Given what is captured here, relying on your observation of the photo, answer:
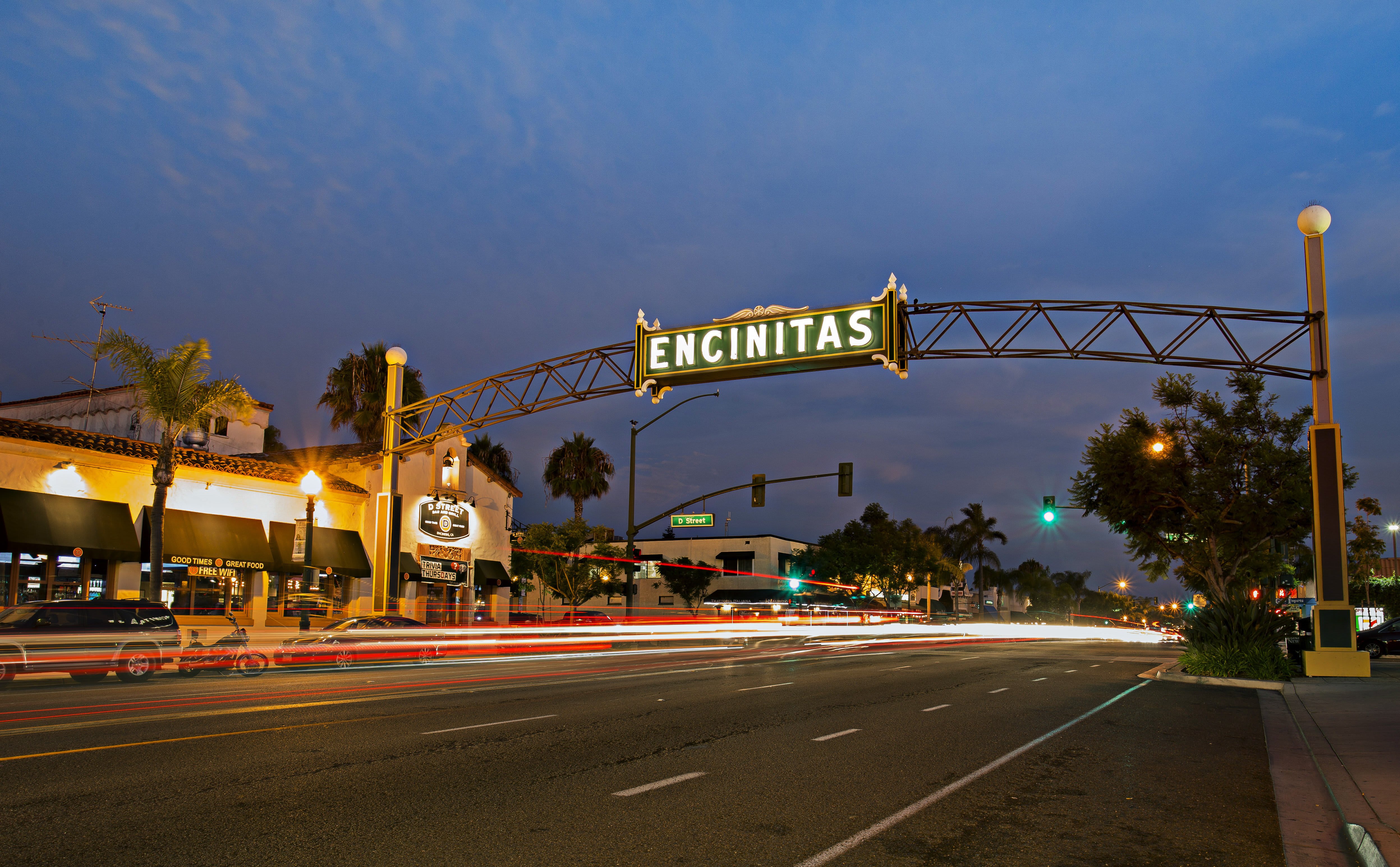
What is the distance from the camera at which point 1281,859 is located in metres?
6.48

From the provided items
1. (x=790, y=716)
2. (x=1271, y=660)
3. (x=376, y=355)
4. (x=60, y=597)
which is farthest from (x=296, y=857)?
(x=376, y=355)

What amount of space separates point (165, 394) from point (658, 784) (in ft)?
73.0

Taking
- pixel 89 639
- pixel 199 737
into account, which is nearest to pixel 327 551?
pixel 89 639


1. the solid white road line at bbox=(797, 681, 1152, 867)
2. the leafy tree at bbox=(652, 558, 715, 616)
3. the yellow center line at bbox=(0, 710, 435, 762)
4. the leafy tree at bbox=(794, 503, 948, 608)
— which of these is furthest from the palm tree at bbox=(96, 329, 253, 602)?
the leafy tree at bbox=(794, 503, 948, 608)

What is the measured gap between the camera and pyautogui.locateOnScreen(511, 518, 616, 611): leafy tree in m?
50.2

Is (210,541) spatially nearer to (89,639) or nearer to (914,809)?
(89,639)

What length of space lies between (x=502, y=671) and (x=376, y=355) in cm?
2800

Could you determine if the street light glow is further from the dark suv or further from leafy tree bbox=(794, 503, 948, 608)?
leafy tree bbox=(794, 503, 948, 608)

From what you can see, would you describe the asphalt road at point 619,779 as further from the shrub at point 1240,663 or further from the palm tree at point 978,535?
the palm tree at point 978,535

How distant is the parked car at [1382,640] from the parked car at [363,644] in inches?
1218

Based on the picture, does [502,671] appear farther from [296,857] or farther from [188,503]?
[296,857]

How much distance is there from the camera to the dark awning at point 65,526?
2362cm

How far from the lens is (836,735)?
38.3 ft

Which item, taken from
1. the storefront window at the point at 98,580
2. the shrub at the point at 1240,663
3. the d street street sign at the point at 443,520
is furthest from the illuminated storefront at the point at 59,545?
the shrub at the point at 1240,663
